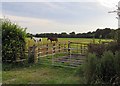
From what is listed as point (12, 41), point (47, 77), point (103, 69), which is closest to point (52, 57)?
point (12, 41)

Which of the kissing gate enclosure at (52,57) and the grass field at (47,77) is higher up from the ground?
the kissing gate enclosure at (52,57)

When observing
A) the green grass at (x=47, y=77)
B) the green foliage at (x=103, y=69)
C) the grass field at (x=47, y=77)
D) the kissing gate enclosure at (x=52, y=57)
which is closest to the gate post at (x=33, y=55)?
the kissing gate enclosure at (x=52, y=57)

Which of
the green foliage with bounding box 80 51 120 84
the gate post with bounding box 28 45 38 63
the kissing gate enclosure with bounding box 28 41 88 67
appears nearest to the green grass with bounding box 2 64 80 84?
the green foliage with bounding box 80 51 120 84

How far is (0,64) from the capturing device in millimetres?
15320

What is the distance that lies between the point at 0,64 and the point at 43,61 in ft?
8.21

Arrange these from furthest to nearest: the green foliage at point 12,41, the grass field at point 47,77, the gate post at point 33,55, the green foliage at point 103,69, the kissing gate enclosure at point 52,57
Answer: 1. the green foliage at point 12,41
2. the gate post at point 33,55
3. the kissing gate enclosure at point 52,57
4. the grass field at point 47,77
5. the green foliage at point 103,69

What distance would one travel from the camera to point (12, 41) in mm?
16297

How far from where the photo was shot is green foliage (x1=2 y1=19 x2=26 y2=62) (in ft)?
52.7

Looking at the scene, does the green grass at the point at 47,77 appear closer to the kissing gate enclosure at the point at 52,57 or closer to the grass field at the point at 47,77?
the grass field at the point at 47,77

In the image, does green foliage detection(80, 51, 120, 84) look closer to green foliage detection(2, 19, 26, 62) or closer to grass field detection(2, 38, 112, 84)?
grass field detection(2, 38, 112, 84)

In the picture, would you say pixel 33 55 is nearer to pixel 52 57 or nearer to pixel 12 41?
pixel 52 57

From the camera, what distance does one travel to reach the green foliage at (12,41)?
1608 centimetres

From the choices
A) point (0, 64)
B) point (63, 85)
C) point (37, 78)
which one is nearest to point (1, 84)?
point (37, 78)

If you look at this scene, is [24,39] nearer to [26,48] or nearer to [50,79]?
[26,48]
